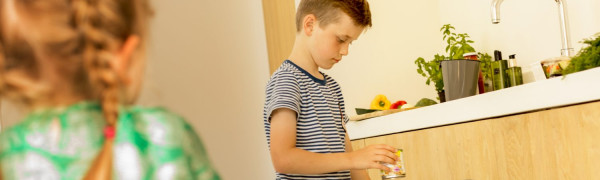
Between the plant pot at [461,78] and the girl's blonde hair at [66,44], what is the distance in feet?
5.91

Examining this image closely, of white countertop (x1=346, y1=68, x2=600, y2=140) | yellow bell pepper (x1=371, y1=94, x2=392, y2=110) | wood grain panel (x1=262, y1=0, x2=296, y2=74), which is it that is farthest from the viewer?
wood grain panel (x1=262, y1=0, x2=296, y2=74)

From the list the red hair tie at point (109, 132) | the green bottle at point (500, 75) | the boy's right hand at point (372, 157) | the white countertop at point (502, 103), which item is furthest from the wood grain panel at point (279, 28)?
the red hair tie at point (109, 132)

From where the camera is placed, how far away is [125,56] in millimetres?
364

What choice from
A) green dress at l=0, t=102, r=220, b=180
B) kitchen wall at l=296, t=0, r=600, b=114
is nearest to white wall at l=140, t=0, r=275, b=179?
kitchen wall at l=296, t=0, r=600, b=114

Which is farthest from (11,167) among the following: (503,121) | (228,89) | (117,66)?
(228,89)

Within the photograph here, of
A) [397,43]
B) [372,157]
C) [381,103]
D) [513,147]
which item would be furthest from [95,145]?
[397,43]

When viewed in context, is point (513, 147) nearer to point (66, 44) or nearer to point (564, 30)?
point (564, 30)

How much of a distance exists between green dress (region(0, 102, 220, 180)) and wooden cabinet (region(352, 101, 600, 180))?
115 cm

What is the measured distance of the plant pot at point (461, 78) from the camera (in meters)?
2.07

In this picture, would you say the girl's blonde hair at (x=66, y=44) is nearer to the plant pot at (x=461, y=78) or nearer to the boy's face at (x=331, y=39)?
the boy's face at (x=331, y=39)

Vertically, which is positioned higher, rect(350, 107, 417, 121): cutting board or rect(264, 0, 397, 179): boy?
rect(264, 0, 397, 179): boy

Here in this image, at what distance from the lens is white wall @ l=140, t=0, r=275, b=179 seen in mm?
3141

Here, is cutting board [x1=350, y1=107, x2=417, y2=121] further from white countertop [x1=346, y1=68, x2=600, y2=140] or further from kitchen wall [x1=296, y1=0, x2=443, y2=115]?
kitchen wall [x1=296, y1=0, x2=443, y2=115]

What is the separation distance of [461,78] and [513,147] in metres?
0.49
